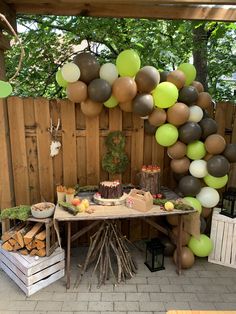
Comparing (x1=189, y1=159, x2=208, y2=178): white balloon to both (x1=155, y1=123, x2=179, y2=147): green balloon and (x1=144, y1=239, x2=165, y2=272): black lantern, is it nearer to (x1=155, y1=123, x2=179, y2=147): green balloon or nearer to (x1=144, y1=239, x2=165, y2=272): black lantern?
(x1=155, y1=123, x2=179, y2=147): green balloon

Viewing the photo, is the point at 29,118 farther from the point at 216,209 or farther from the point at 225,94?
the point at 225,94

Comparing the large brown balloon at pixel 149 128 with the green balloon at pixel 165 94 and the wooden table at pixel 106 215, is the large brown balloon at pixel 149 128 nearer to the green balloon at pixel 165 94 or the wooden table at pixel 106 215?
the green balloon at pixel 165 94

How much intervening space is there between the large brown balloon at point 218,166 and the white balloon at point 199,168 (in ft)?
0.21

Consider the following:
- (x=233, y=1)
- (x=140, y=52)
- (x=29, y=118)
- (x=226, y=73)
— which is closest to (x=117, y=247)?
(x=29, y=118)

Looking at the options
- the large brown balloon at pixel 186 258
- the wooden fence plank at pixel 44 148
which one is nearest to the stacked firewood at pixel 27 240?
the wooden fence plank at pixel 44 148

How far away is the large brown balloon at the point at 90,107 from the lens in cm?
318

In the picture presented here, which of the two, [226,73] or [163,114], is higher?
[226,73]

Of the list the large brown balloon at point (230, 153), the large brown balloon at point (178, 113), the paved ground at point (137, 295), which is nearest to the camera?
the paved ground at point (137, 295)

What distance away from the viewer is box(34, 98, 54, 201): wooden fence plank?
11.3 feet

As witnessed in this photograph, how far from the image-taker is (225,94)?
18.6ft

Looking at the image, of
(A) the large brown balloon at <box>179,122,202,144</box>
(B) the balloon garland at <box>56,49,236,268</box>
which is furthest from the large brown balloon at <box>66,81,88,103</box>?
(A) the large brown balloon at <box>179,122,202,144</box>

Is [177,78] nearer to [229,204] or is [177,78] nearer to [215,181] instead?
[215,181]

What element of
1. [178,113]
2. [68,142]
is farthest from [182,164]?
[68,142]

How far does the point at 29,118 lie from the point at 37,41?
6.75 ft
